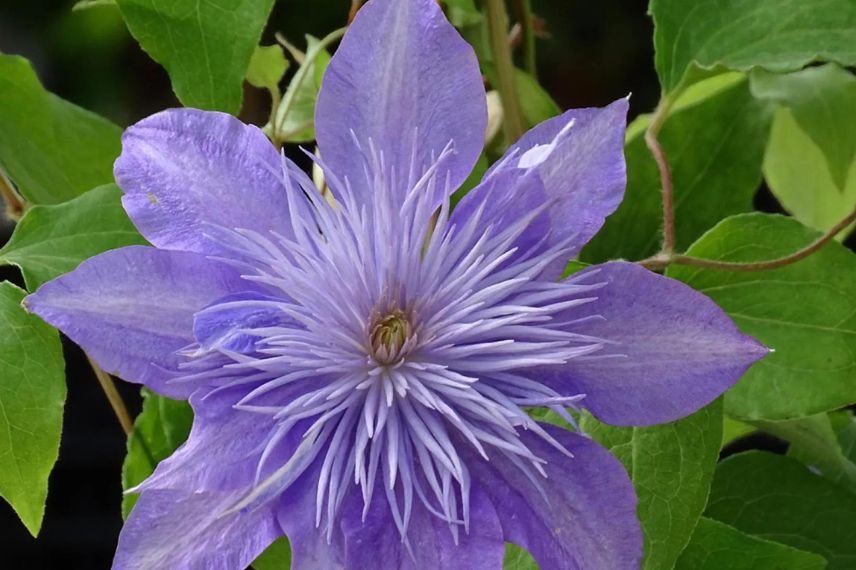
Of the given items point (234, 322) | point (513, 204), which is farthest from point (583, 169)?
point (234, 322)

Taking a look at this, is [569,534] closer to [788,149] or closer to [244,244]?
[244,244]

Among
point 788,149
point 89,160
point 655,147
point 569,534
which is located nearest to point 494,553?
point 569,534

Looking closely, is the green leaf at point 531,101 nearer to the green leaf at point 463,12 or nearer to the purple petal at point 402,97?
the green leaf at point 463,12

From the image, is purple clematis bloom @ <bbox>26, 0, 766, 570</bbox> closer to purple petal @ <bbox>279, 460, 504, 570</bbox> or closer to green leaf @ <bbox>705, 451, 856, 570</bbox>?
purple petal @ <bbox>279, 460, 504, 570</bbox>

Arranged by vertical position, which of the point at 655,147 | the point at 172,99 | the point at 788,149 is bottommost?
the point at 172,99

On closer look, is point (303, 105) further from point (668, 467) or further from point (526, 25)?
point (668, 467)

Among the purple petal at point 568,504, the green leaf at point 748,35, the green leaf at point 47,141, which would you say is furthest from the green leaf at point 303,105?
the purple petal at point 568,504

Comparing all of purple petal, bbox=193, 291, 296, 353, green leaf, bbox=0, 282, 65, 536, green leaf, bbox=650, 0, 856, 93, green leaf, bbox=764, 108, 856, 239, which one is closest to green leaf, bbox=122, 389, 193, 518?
green leaf, bbox=0, 282, 65, 536
